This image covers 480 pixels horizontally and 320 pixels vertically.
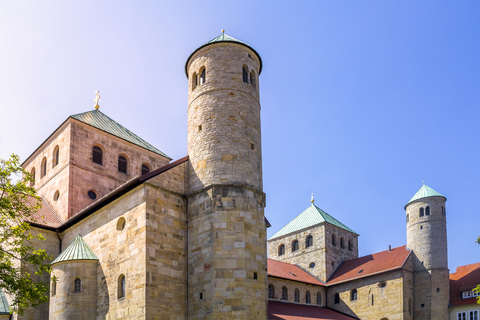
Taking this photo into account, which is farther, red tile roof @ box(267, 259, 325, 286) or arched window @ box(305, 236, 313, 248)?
arched window @ box(305, 236, 313, 248)

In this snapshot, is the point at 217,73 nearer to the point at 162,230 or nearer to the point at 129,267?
the point at 162,230

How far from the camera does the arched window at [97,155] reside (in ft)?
109

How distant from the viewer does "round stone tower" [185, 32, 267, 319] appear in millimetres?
21297

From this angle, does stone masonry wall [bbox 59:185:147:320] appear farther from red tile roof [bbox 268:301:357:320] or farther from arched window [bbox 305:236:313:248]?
arched window [bbox 305:236:313:248]

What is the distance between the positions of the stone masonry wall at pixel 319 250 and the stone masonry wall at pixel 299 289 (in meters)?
1.86

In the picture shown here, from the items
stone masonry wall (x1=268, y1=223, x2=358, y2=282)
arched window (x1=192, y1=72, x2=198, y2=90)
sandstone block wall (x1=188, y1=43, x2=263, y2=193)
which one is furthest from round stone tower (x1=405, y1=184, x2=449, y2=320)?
arched window (x1=192, y1=72, x2=198, y2=90)

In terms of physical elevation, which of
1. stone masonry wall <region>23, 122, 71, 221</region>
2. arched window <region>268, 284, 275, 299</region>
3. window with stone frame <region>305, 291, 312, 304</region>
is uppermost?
stone masonry wall <region>23, 122, 71, 221</region>

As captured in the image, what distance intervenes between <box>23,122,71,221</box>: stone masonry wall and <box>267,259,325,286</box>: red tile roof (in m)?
16.7

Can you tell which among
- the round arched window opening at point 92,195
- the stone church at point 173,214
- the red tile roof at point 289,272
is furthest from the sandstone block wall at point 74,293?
the red tile roof at point 289,272

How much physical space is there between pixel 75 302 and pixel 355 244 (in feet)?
117

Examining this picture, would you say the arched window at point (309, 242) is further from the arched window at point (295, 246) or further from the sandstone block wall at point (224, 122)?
the sandstone block wall at point (224, 122)

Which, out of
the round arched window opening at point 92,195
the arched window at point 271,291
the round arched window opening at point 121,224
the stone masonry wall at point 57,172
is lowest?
the arched window at point 271,291

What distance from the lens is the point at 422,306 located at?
134ft

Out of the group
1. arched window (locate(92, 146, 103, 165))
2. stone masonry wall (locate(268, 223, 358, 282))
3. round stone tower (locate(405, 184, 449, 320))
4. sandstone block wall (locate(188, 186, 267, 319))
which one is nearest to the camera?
sandstone block wall (locate(188, 186, 267, 319))
